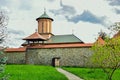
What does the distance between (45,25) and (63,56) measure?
13.4 m

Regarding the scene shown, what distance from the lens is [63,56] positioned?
3962cm

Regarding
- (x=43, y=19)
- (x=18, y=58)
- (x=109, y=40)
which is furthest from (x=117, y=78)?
(x=43, y=19)

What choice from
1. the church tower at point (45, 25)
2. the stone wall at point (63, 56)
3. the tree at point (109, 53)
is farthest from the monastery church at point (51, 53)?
the tree at point (109, 53)

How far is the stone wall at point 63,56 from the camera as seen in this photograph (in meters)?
38.4

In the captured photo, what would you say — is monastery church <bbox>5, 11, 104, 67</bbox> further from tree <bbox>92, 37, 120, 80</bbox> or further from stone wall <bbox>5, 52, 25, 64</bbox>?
tree <bbox>92, 37, 120, 80</bbox>

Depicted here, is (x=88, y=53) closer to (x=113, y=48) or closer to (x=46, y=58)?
(x=46, y=58)

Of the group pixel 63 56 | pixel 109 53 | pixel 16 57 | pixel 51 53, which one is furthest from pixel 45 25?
pixel 109 53

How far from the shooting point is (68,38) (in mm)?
47938

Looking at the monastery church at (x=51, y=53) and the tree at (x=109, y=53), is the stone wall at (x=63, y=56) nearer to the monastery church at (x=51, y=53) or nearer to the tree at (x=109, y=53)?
the monastery church at (x=51, y=53)

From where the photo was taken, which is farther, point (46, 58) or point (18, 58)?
point (18, 58)

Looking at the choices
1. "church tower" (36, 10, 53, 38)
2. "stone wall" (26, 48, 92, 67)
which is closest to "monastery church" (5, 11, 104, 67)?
"stone wall" (26, 48, 92, 67)

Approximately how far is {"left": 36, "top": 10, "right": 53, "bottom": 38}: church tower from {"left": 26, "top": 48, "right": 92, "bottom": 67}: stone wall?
10.4 meters

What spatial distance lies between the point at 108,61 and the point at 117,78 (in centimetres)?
237

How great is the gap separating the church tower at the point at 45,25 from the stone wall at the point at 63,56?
10418 mm
